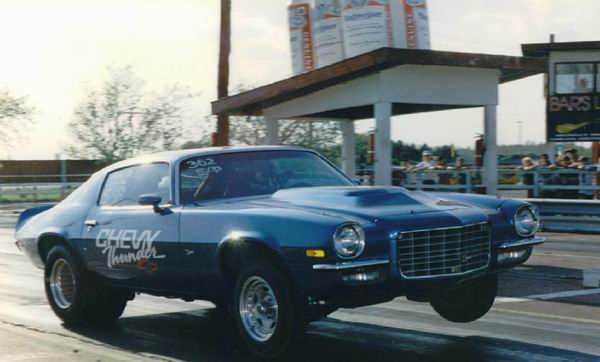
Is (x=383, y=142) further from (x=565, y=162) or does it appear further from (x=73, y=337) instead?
(x=73, y=337)

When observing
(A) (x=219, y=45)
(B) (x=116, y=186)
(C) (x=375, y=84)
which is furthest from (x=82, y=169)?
(B) (x=116, y=186)

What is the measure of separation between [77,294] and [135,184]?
1.16 m

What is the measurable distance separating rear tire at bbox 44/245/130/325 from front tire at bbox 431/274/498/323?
2927 mm

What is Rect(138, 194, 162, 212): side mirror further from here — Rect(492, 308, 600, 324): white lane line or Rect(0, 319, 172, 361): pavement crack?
Rect(492, 308, 600, 324): white lane line

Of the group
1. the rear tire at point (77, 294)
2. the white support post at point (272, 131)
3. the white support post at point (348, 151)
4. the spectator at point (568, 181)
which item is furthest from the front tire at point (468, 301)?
the white support post at point (348, 151)

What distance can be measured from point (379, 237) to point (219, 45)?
813 inches

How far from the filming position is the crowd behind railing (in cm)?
2112

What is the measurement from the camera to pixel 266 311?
6535 mm

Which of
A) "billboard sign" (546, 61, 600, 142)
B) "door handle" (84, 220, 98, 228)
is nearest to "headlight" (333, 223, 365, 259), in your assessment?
"door handle" (84, 220, 98, 228)

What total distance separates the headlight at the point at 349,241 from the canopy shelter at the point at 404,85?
40.4ft

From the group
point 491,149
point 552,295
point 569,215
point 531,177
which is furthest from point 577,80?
point 552,295

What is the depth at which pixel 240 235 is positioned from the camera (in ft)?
21.6

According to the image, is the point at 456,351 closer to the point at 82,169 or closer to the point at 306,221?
the point at 306,221

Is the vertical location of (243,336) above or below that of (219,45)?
below
